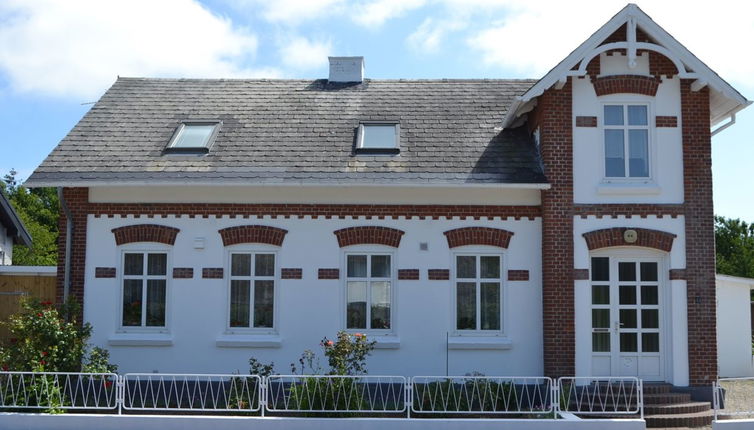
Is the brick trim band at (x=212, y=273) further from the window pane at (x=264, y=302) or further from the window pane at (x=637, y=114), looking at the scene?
the window pane at (x=637, y=114)

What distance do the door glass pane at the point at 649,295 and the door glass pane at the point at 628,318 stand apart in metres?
0.27

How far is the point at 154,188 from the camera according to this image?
48.6ft

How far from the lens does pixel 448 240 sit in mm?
14602

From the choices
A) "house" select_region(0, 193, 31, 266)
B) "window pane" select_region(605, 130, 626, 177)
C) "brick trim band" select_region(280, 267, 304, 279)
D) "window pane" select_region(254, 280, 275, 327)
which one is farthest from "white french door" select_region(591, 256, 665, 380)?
"house" select_region(0, 193, 31, 266)

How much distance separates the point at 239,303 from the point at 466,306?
4200mm

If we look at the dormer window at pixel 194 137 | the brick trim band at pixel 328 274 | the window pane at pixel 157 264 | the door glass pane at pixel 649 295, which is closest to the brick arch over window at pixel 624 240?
the door glass pane at pixel 649 295

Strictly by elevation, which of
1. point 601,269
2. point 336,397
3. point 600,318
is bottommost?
point 336,397

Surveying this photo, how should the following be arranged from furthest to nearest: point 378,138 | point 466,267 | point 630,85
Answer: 1. point 378,138
2. point 466,267
3. point 630,85

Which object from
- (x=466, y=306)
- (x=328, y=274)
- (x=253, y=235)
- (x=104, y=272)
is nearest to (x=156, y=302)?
(x=104, y=272)

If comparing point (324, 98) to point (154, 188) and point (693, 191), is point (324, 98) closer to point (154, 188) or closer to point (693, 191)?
point (154, 188)

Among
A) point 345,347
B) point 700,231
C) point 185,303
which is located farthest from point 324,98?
point 700,231

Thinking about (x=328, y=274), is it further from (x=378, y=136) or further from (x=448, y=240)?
(x=378, y=136)

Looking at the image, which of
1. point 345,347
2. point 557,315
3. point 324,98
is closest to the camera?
point 345,347

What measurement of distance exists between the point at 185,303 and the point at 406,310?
4069mm
